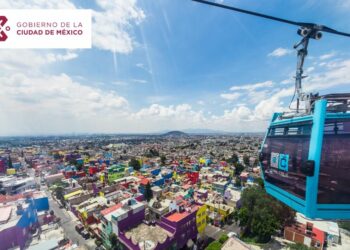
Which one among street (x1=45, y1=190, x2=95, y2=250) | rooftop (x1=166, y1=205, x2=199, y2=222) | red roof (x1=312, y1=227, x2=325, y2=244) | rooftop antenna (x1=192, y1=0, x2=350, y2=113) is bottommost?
street (x1=45, y1=190, x2=95, y2=250)

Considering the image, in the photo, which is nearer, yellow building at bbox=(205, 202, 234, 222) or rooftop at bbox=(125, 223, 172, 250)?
rooftop at bbox=(125, 223, 172, 250)

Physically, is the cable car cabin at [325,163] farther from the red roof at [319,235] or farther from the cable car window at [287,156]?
the red roof at [319,235]

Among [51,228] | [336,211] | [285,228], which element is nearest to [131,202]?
[51,228]

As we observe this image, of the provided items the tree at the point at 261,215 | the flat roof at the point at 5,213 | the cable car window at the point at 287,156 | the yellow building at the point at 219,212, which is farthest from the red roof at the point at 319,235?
the flat roof at the point at 5,213

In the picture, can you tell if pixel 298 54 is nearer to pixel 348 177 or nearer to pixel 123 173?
pixel 348 177

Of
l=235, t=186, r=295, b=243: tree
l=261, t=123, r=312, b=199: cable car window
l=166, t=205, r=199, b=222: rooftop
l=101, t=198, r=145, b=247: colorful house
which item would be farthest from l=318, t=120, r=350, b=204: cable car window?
l=235, t=186, r=295, b=243: tree

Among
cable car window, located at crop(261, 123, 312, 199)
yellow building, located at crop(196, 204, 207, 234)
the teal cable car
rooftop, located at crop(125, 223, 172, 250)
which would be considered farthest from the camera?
yellow building, located at crop(196, 204, 207, 234)

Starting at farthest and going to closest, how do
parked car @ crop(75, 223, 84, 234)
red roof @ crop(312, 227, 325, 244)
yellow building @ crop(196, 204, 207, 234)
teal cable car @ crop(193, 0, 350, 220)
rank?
parked car @ crop(75, 223, 84, 234)
yellow building @ crop(196, 204, 207, 234)
red roof @ crop(312, 227, 325, 244)
teal cable car @ crop(193, 0, 350, 220)

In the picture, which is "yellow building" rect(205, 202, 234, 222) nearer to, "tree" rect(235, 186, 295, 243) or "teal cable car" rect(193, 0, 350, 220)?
"tree" rect(235, 186, 295, 243)
